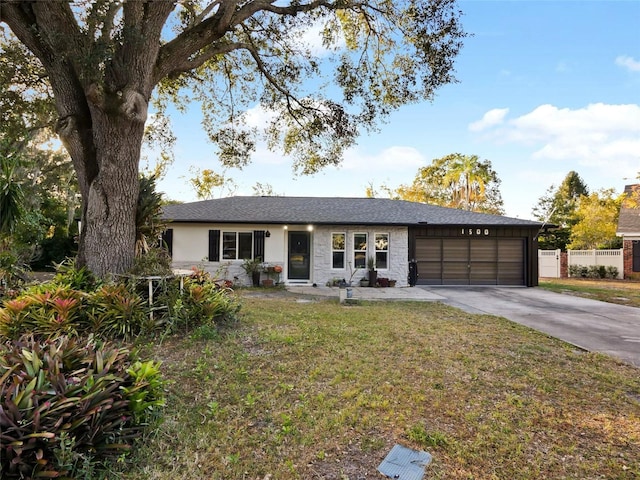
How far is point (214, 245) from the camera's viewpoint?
1259 centimetres

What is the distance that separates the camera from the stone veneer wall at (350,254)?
42.0 ft

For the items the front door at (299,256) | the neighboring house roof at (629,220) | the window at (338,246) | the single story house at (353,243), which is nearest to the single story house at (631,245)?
the neighboring house roof at (629,220)

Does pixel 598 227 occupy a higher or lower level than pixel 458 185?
lower

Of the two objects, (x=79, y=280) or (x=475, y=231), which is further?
(x=475, y=231)

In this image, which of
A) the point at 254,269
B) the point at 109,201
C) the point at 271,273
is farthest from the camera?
the point at 271,273

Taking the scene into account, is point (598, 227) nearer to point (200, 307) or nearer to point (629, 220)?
point (629, 220)

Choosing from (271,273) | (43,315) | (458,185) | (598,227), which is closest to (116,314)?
(43,315)

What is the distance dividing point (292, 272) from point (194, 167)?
20034mm

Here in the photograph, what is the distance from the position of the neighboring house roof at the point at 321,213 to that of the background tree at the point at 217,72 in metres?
2.91

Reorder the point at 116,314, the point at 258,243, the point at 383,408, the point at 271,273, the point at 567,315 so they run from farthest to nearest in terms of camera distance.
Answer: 1. the point at 258,243
2. the point at 271,273
3. the point at 567,315
4. the point at 116,314
5. the point at 383,408

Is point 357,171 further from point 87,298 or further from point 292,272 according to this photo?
point 87,298

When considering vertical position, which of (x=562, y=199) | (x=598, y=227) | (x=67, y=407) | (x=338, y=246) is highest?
(x=562, y=199)

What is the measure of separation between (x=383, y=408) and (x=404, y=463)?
758 millimetres

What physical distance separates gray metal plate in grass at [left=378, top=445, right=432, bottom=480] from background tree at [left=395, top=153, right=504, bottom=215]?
99.4 ft
